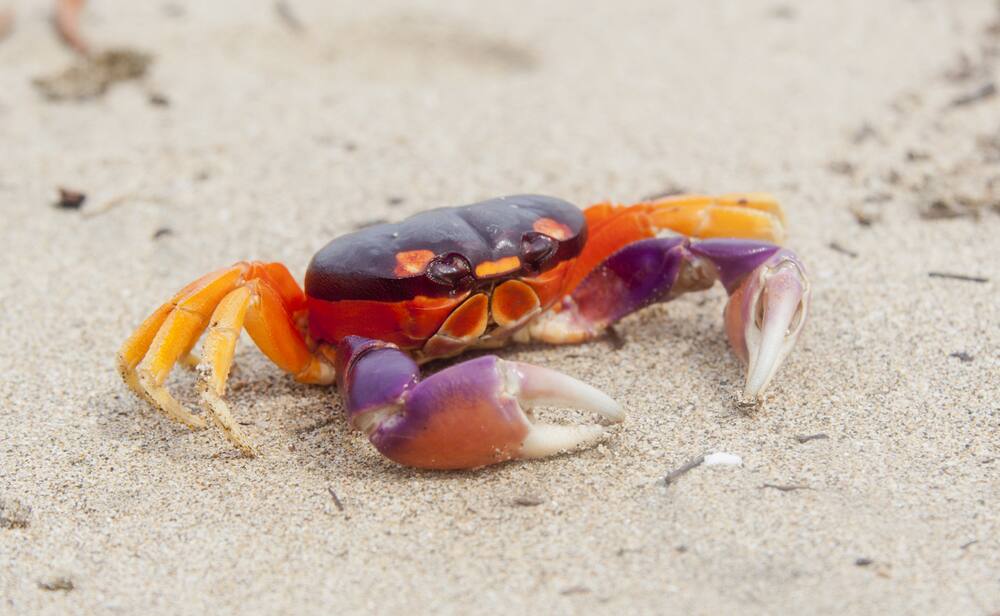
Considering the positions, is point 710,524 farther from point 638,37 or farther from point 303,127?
point 638,37

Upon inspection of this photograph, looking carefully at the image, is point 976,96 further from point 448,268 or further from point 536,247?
point 448,268

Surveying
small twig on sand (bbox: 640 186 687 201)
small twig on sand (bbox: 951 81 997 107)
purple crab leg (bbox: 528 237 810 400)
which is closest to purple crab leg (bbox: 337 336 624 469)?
purple crab leg (bbox: 528 237 810 400)

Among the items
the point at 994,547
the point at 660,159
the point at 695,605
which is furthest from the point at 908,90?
the point at 695,605

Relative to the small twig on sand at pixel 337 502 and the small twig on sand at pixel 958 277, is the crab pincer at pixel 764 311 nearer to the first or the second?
the small twig on sand at pixel 958 277

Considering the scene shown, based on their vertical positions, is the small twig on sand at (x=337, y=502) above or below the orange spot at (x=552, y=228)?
below

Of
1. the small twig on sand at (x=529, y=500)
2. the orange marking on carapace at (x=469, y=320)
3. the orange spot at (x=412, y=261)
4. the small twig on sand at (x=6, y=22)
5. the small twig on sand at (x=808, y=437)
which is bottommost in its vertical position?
the small twig on sand at (x=529, y=500)

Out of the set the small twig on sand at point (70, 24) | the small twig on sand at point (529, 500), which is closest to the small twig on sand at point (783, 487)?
the small twig on sand at point (529, 500)

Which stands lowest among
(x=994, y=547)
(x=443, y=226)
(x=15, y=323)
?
(x=15, y=323)
